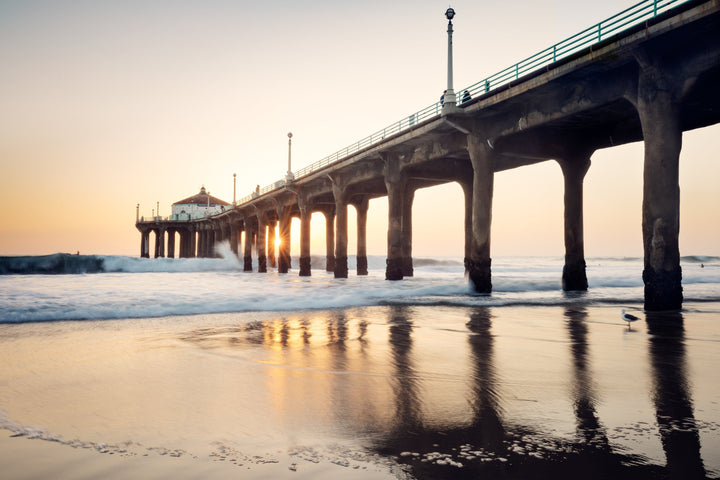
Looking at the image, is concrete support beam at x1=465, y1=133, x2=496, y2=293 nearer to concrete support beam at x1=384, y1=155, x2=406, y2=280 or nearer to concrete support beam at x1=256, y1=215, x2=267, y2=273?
concrete support beam at x1=384, y1=155, x2=406, y2=280

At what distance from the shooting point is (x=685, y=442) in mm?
3475

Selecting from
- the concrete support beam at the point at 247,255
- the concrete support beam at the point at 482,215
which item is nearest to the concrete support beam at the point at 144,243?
the concrete support beam at the point at 247,255

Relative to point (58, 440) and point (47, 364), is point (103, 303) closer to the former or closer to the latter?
point (47, 364)

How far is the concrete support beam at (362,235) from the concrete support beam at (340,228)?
5.29 meters

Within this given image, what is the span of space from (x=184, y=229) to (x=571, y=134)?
3808 inches

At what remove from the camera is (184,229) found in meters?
105

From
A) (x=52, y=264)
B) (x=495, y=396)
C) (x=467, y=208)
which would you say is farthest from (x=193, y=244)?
(x=495, y=396)

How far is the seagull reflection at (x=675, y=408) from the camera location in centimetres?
308

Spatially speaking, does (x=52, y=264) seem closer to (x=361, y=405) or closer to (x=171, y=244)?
(x=171, y=244)

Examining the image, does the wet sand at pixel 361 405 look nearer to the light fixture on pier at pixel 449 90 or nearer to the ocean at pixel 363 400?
the ocean at pixel 363 400

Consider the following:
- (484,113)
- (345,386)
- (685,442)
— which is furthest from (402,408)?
(484,113)

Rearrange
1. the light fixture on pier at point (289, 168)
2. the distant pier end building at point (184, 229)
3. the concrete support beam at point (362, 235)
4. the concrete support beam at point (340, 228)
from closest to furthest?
the concrete support beam at point (340, 228)
the concrete support beam at point (362, 235)
the light fixture on pier at point (289, 168)
the distant pier end building at point (184, 229)

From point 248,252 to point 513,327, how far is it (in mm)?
59413

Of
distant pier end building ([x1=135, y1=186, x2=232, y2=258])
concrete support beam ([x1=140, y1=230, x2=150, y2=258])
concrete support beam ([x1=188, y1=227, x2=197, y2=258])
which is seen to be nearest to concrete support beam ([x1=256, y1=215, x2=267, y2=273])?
distant pier end building ([x1=135, y1=186, x2=232, y2=258])
